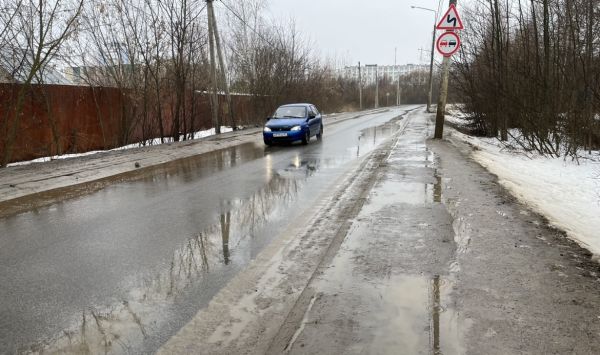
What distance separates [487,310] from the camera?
326 cm

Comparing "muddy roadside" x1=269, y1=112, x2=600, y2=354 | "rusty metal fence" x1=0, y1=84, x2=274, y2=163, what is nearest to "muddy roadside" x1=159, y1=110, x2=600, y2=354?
"muddy roadside" x1=269, y1=112, x2=600, y2=354

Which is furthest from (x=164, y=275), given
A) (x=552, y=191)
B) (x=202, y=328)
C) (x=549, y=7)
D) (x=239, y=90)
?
(x=239, y=90)

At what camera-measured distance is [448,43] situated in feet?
42.9

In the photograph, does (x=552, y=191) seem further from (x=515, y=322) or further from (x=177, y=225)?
(x=177, y=225)

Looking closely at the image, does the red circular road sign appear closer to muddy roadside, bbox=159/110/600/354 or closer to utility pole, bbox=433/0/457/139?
utility pole, bbox=433/0/457/139

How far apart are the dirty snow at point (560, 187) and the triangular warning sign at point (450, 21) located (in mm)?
3799

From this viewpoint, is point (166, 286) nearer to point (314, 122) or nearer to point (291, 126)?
point (291, 126)

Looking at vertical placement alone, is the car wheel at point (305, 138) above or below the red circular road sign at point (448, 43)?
below

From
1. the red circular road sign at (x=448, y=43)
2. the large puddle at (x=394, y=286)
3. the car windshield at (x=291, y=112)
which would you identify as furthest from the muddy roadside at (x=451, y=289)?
the car windshield at (x=291, y=112)

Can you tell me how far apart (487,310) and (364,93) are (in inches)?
3087

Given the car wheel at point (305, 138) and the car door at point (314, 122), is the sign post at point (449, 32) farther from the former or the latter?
the car door at point (314, 122)

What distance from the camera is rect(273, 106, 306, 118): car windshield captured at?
1659 cm

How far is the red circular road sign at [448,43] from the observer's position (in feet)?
42.6

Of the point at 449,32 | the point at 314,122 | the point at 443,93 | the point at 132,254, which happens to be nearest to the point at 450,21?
the point at 449,32
